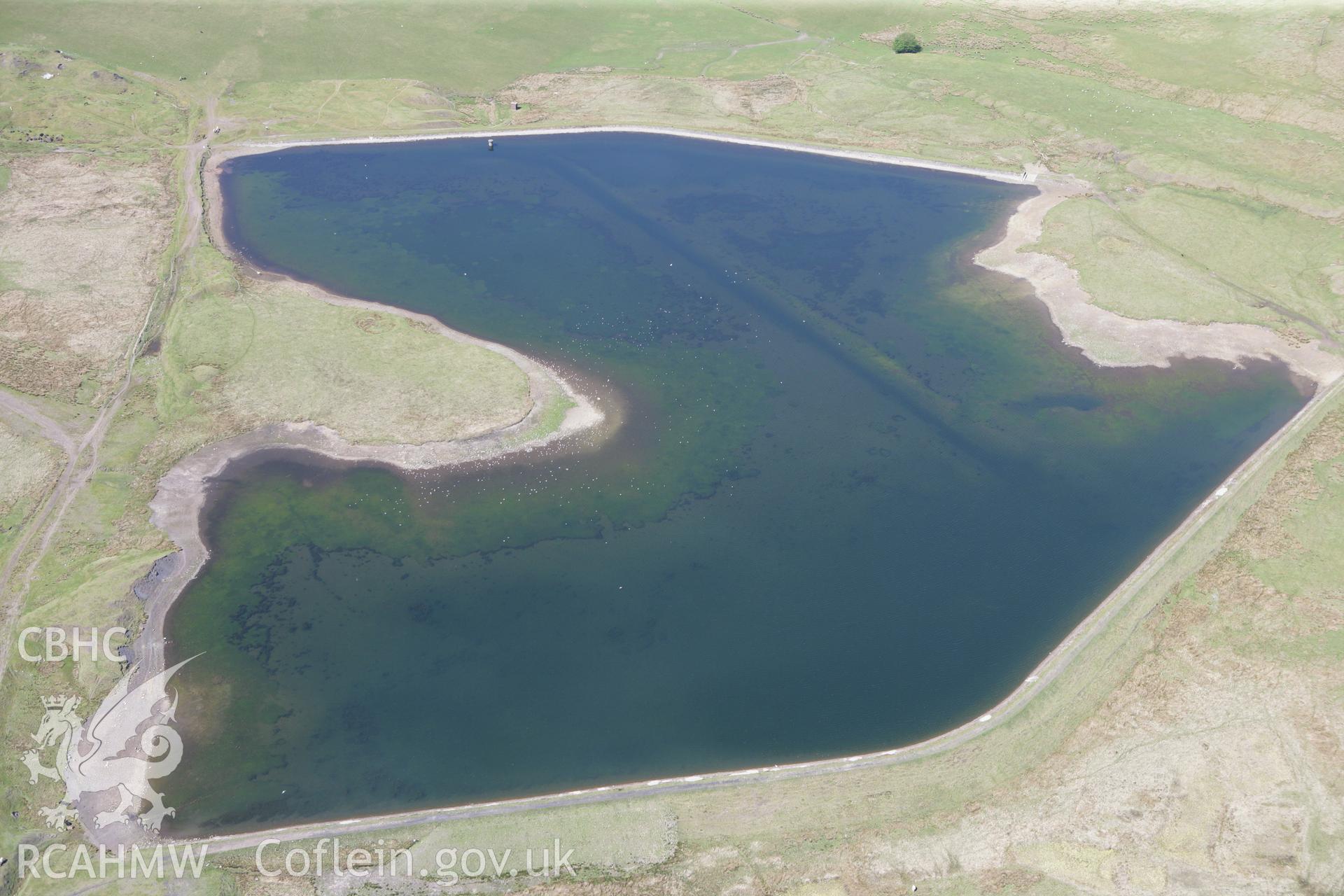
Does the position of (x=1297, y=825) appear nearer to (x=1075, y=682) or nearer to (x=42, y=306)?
(x=1075, y=682)

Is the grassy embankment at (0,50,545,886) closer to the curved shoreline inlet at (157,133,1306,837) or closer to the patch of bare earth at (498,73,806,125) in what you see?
the curved shoreline inlet at (157,133,1306,837)

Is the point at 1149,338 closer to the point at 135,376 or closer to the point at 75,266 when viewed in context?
the point at 135,376

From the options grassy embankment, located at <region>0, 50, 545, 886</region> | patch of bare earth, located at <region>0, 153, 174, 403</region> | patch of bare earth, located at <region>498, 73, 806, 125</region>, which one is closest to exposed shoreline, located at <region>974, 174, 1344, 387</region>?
grassy embankment, located at <region>0, 50, 545, 886</region>

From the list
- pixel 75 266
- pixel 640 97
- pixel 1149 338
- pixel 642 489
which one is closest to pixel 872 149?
pixel 640 97

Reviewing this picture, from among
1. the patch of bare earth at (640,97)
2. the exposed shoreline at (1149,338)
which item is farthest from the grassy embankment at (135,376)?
the patch of bare earth at (640,97)

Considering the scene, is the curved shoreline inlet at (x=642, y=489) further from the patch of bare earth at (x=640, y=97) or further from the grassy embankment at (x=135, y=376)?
the patch of bare earth at (x=640, y=97)

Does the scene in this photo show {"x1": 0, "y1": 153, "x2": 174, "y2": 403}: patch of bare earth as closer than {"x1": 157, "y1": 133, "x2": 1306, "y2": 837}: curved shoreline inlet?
No

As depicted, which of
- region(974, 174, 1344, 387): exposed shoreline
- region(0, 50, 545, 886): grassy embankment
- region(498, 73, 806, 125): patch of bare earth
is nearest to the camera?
region(0, 50, 545, 886): grassy embankment
